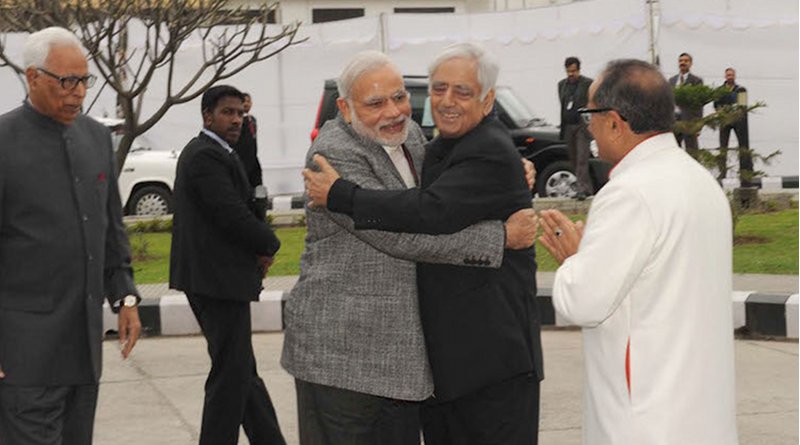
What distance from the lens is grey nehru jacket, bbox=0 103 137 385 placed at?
4570mm

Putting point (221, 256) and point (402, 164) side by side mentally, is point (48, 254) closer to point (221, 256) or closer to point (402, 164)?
point (402, 164)

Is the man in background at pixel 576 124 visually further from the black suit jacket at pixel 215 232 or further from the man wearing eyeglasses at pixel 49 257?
the man wearing eyeglasses at pixel 49 257

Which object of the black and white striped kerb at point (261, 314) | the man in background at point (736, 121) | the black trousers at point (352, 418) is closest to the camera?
the black trousers at point (352, 418)

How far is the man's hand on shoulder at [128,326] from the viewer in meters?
4.93

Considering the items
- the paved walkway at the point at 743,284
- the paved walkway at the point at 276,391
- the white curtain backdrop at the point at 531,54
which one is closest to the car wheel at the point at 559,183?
the white curtain backdrop at the point at 531,54

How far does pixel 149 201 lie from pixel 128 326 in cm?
1298

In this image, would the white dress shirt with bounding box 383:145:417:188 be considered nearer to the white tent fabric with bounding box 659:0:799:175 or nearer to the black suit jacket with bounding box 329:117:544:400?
the black suit jacket with bounding box 329:117:544:400

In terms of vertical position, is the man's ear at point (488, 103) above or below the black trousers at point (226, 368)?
above

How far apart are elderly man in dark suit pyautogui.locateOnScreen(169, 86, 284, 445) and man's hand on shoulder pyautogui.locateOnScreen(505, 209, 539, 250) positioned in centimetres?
201

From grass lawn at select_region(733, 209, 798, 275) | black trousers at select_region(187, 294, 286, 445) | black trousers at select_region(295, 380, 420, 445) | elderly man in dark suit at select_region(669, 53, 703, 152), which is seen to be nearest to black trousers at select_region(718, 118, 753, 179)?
elderly man in dark suit at select_region(669, 53, 703, 152)

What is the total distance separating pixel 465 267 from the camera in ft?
13.8

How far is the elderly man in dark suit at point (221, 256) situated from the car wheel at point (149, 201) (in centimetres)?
1162

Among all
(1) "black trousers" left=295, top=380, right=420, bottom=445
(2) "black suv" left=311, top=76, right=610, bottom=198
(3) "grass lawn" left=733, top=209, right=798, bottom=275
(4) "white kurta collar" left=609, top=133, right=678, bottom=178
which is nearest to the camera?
(4) "white kurta collar" left=609, top=133, right=678, bottom=178

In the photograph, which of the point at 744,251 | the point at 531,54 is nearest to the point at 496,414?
the point at 744,251
